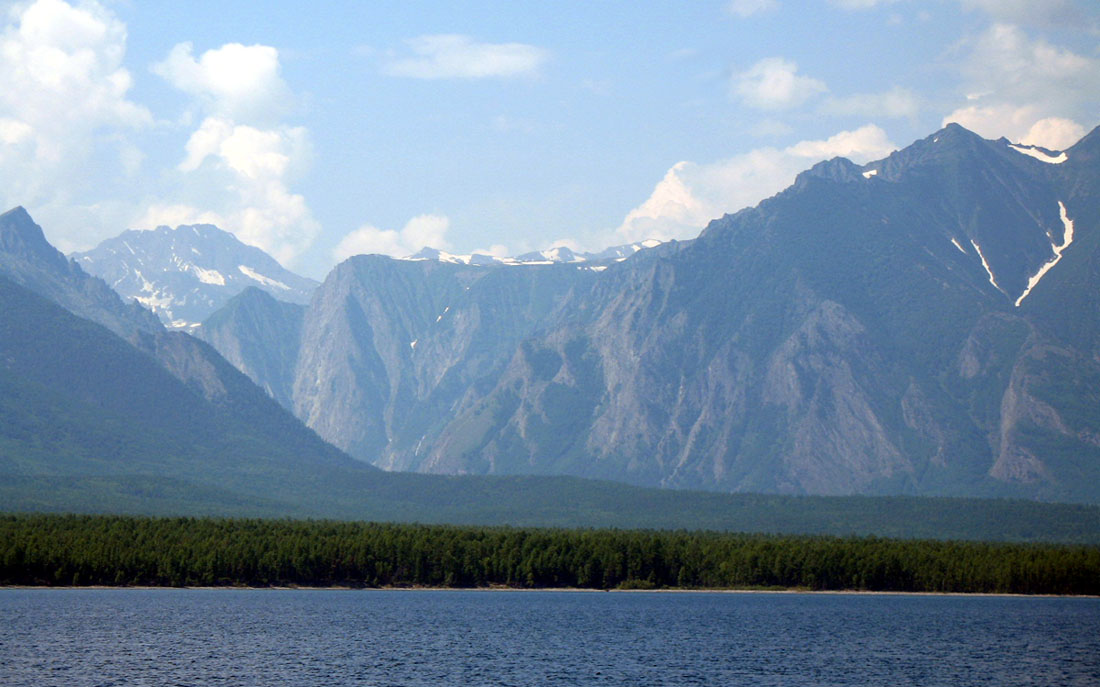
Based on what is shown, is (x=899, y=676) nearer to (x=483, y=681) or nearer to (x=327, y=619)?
(x=483, y=681)

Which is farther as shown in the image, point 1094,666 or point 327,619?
point 327,619

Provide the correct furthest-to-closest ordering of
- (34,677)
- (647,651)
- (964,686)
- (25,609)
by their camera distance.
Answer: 1. (25,609)
2. (647,651)
3. (964,686)
4. (34,677)

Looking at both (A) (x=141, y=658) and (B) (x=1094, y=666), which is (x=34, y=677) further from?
(B) (x=1094, y=666)

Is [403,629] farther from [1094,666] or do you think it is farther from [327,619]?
[1094,666]

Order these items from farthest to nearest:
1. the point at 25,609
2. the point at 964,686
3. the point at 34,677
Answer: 1. the point at 25,609
2. the point at 964,686
3. the point at 34,677

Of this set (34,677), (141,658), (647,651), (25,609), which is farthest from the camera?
(25,609)

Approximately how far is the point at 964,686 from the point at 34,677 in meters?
80.5

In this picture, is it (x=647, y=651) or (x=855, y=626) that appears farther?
(x=855, y=626)

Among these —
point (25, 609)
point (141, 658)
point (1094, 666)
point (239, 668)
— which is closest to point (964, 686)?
point (1094, 666)

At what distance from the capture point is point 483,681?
433 feet

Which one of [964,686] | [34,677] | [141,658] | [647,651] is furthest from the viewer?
[647,651]

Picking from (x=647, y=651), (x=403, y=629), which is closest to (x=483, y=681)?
(x=647, y=651)

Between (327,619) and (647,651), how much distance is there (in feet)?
173

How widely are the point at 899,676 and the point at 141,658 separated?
71.9 metres
